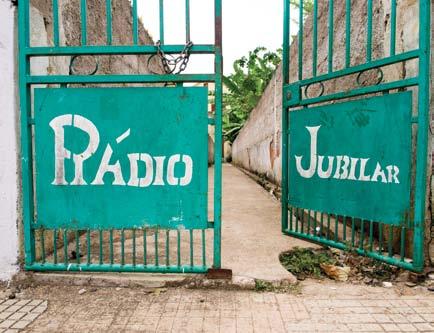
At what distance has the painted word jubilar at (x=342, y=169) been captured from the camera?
2.77 metres

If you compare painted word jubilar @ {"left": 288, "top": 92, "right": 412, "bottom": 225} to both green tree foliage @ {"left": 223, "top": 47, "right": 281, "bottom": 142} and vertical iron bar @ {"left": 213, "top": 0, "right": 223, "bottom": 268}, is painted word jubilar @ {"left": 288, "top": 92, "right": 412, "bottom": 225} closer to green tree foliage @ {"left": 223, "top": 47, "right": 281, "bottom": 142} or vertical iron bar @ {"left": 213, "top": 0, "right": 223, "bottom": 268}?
vertical iron bar @ {"left": 213, "top": 0, "right": 223, "bottom": 268}

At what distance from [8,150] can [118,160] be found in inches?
30.8

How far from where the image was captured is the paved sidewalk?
202 cm

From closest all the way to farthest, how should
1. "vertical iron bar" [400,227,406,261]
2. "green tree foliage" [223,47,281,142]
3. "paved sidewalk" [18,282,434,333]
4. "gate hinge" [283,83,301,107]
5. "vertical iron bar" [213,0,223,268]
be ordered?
"paved sidewalk" [18,282,434,333] < "vertical iron bar" [213,0,223,268] < "vertical iron bar" [400,227,406,261] < "gate hinge" [283,83,301,107] < "green tree foliage" [223,47,281,142]

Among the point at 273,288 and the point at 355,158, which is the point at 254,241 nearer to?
the point at 273,288

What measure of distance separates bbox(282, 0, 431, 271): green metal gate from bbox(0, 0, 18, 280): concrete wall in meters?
2.47

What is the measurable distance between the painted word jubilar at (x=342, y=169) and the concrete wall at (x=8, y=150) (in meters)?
2.47

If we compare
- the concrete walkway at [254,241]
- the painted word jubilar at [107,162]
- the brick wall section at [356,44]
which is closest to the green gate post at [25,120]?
the painted word jubilar at [107,162]

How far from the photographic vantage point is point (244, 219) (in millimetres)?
4656

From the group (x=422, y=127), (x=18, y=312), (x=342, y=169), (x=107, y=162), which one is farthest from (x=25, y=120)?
(x=422, y=127)

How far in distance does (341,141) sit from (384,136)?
44 centimetres

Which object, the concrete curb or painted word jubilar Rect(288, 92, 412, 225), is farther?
painted word jubilar Rect(288, 92, 412, 225)

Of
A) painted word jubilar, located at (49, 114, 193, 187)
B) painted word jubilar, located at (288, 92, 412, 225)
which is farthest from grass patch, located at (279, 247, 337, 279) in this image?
painted word jubilar, located at (49, 114, 193, 187)

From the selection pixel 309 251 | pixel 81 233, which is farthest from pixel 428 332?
pixel 81 233
